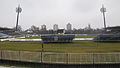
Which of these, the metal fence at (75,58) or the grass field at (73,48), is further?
the grass field at (73,48)

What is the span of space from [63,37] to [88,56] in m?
13.0

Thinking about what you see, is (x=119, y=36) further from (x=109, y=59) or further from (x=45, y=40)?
(x=109, y=59)

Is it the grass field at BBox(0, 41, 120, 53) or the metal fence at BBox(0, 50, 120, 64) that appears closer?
the metal fence at BBox(0, 50, 120, 64)

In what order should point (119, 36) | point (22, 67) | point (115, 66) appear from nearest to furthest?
point (115, 66) → point (22, 67) → point (119, 36)

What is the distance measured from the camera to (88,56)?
946cm

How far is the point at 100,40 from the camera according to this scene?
22.2 meters

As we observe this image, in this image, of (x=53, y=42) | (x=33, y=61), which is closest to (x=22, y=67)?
(x=33, y=61)

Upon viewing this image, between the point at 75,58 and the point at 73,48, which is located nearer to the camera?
the point at 75,58

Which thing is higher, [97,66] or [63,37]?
[63,37]

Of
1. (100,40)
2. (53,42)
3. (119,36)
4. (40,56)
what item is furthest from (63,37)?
(40,56)

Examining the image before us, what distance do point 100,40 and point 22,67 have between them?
15281 millimetres

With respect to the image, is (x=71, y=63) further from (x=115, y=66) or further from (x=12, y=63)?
(x=12, y=63)

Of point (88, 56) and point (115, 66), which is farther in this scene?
point (88, 56)

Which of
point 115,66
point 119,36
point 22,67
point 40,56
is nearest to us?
point 115,66
